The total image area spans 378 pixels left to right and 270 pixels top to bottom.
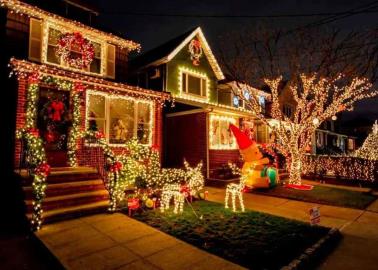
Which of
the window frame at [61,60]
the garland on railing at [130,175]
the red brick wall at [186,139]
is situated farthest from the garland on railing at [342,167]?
the window frame at [61,60]

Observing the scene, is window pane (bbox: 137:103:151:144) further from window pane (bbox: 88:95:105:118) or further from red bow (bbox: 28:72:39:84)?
red bow (bbox: 28:72:39:84)

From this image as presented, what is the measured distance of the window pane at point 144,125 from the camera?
1274 centimetres

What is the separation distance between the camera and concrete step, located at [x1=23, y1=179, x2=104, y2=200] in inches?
276

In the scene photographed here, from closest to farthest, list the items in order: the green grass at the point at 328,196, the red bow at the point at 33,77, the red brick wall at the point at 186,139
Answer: the red bow at the point at 33,77 < the green grass at the point at 328,196 < the red brick wall at the point at 186,139

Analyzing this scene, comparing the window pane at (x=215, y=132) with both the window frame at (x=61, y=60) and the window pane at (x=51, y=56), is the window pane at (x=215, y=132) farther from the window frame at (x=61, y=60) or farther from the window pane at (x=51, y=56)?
the window pane at (x=51, y=56)

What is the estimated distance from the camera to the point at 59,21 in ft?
36.7

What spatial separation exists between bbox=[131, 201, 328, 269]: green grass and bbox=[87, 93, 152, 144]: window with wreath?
5.25 meters

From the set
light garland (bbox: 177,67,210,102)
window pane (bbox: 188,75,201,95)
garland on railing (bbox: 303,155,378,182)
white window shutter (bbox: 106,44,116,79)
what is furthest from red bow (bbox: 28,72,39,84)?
garland on railing (bbox: 303,155,378,182)

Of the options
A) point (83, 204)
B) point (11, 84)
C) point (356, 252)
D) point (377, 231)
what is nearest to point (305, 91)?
point (377, 231)

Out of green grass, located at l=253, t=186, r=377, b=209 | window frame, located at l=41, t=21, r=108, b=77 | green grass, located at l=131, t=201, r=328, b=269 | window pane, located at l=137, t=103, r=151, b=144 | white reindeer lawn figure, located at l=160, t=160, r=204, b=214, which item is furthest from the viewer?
window pane, located at l=137, t=103, r=151, b=144

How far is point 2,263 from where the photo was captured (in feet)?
16.2

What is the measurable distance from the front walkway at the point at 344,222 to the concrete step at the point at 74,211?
13.4 ft

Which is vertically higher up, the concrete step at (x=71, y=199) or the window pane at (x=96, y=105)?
the window pane at (x=96, y=105)

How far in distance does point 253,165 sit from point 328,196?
3.13 m
